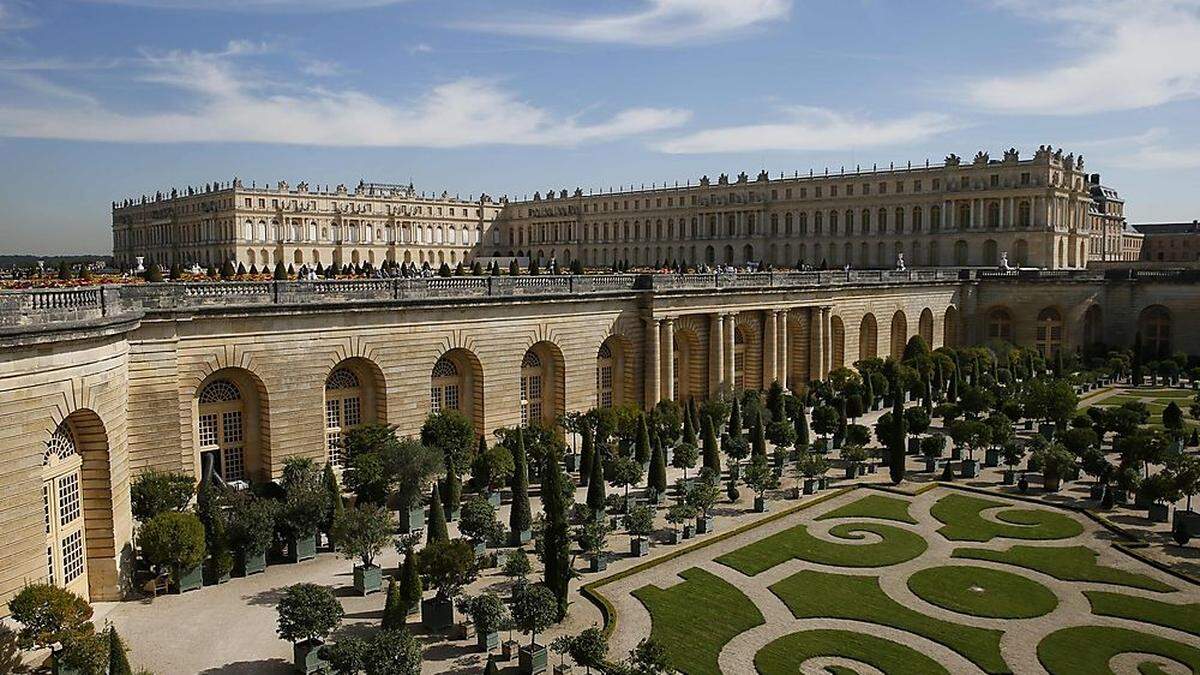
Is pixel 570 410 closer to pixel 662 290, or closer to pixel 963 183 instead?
pixel 662 290

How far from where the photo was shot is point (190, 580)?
2328 centimetres

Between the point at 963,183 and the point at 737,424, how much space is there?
193 ft

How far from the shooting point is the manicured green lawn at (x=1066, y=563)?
23875mm

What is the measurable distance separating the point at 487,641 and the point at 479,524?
5.37 metres

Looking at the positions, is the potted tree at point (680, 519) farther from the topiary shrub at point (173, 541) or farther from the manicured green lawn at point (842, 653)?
the topiary shrub at point (173, 541)

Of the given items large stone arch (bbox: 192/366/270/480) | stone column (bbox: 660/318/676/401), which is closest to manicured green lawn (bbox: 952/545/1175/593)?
stone column (bbox: 660/318/676/401)

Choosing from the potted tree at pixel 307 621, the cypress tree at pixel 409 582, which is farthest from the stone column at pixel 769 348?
the potted tree at pixel 307 621

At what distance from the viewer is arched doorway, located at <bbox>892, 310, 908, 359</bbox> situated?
6234cm

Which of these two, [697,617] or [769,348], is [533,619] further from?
[769,348]

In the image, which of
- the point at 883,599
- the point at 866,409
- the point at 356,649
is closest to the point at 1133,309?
the point at 866,409

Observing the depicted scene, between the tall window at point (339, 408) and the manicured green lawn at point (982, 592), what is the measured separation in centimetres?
2002

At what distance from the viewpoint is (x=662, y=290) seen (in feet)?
143

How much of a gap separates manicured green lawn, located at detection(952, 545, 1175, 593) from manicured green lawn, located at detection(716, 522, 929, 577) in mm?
1646

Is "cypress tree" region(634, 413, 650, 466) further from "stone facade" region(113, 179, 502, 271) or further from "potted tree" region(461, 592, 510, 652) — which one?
"stone facade" region(113, 179, 502, 271)
